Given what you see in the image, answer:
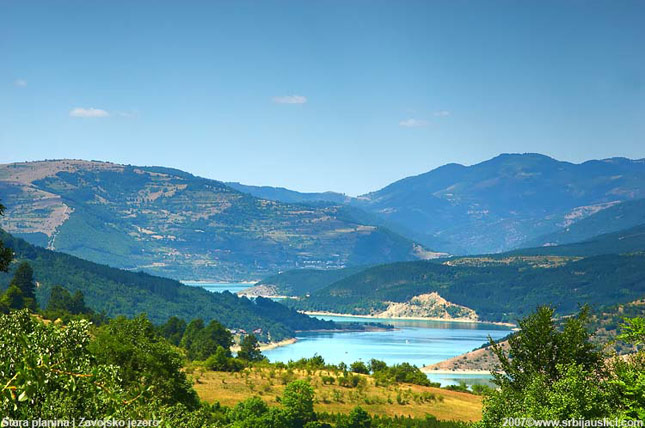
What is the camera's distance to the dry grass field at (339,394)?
72438 millimetres

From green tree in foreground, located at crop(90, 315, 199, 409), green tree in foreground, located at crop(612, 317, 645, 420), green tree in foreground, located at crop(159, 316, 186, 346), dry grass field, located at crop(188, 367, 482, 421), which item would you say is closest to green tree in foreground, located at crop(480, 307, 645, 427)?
green tree in foreground, located at crop(612, 317, 645, 420)

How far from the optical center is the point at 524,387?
41562 millimetres

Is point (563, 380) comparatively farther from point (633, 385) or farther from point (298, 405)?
point (298, 405)

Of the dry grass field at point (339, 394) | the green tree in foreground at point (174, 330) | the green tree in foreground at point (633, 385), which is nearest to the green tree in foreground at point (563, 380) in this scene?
the green tree in foreground at point (633, 385)

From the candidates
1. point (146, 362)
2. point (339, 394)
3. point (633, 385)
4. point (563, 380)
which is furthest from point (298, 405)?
point (633, 385)

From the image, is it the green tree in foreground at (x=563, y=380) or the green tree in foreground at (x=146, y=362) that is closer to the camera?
the green tree in foreground at (x=563, y=380)

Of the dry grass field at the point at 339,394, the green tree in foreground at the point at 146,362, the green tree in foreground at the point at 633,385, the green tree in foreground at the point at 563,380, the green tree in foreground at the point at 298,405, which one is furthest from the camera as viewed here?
the dry grass field at the point at 339,394

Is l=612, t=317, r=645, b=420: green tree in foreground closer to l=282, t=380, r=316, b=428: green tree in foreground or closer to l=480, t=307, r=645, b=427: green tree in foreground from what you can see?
l=480, t=307, r=645, b=427: green tree in foreground

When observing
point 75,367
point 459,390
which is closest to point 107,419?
point 75,367

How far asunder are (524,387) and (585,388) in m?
10.0

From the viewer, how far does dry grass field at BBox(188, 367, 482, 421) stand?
238ft

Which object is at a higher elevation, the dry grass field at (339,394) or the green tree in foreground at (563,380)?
the green tree in foreground at (563,380)

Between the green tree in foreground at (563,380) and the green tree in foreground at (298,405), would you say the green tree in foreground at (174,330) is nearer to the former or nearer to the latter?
the green tree in foreground at (298,405)

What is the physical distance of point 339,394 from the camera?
76375mm
